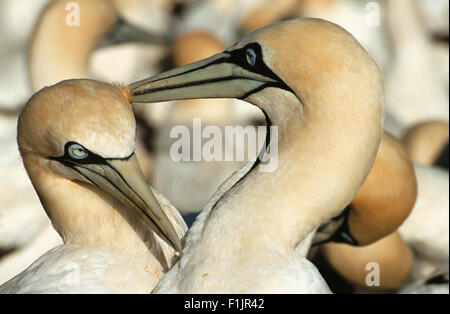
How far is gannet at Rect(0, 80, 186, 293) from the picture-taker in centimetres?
263

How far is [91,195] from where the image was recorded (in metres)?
2.93

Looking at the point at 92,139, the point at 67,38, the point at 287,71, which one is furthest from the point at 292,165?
the point at 67,38

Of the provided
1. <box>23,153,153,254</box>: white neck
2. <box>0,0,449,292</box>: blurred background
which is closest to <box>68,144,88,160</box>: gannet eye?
<box>23,153,153,254</box>: white neck

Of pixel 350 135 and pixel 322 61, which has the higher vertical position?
pixel 322 61

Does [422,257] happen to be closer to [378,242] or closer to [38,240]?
[378,242]

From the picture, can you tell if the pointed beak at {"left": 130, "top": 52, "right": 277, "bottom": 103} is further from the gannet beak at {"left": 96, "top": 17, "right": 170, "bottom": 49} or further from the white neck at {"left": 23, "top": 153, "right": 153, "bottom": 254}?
the gannet beak at {"left": 96, "top": 17, "right": 170, "bottom": 49}

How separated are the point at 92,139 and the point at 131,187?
0.20 meters

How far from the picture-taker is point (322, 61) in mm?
2664

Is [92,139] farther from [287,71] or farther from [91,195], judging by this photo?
[287,71]

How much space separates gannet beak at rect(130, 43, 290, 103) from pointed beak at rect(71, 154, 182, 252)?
0.31 meters

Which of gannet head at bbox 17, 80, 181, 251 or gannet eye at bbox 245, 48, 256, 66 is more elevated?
gannet eye at bbox 245, 48, 256, 66

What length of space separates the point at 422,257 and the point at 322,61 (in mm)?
2819

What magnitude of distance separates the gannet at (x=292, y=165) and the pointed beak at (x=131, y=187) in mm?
121
